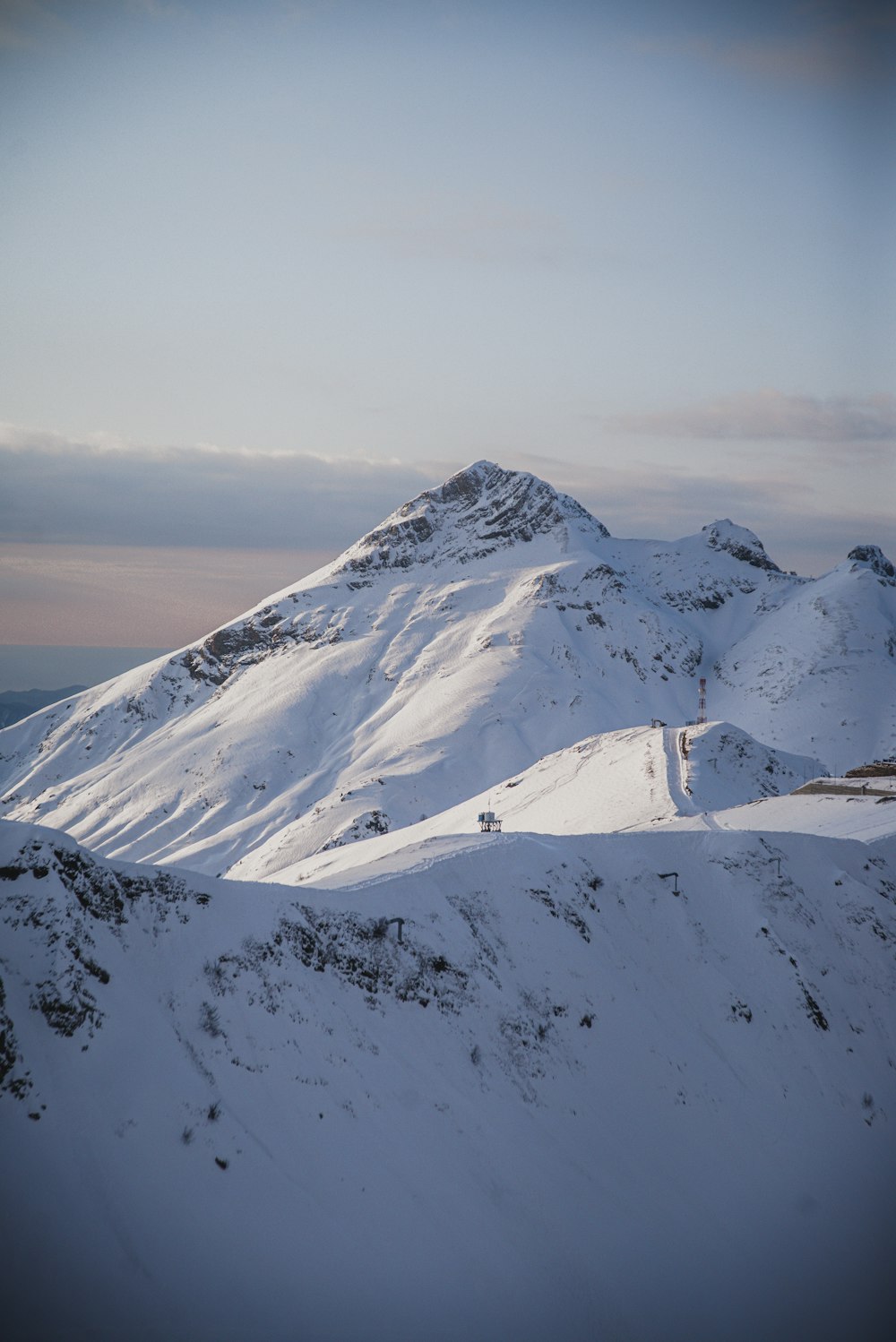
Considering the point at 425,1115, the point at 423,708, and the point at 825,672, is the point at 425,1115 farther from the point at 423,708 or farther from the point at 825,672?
the point at 825,672

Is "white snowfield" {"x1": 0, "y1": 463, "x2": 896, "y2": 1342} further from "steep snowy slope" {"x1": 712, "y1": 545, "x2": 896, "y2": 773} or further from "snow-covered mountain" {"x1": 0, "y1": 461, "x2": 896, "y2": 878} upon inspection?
"steep snowy slope" {"x1": 712, "y1": 545, "x2": 896, "y2": 773}

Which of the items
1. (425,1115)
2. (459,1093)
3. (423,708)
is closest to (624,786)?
(459,1093)

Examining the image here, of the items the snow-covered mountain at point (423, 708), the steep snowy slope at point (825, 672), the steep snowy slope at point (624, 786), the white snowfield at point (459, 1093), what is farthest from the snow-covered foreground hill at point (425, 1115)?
the steep snowy slope at point (825, 672)

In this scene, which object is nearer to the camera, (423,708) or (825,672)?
(825,672)

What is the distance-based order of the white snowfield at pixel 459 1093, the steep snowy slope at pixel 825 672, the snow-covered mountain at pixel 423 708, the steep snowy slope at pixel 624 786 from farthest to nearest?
the steep snowy slope at pixel 825 672 → the snow-covered mountain at pixel 423 708 → the steep snowy slope at pixel 624 786 → the white snowfield at pixel 459 1093

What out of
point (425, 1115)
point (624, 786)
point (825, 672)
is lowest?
point (825, 672)

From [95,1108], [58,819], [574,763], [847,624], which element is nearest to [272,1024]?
[95,1108]

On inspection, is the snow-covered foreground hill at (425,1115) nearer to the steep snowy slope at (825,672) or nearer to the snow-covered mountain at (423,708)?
the snow-covered mountain at (423,708)
